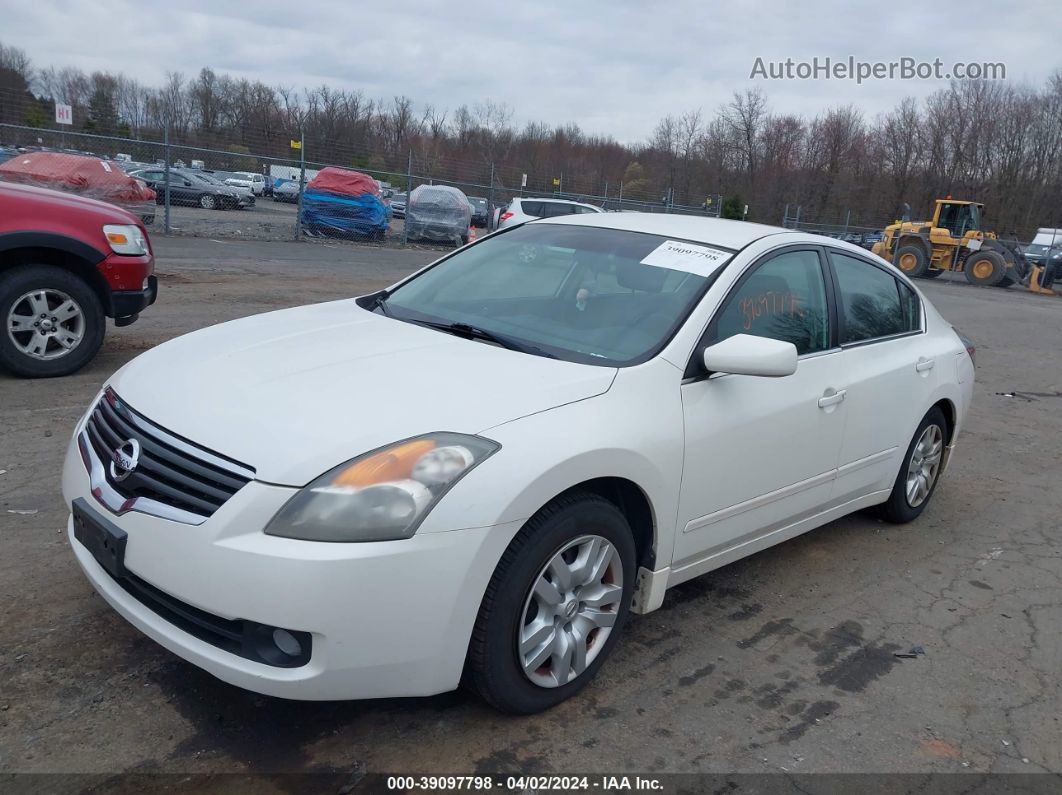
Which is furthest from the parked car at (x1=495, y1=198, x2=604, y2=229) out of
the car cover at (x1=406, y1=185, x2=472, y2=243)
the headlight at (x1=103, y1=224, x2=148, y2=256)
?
the headlight at (x1=103, y1=224, x2=148, y2=256)

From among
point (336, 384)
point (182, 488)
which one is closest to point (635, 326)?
point (336, 384)

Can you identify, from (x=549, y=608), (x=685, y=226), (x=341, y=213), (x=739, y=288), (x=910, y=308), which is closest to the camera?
(x=549, y=608)

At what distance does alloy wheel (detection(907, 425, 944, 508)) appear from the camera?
4.79m

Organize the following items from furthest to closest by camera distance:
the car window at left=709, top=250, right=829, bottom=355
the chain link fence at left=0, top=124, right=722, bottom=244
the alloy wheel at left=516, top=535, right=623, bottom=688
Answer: the chain link fence at left=0, top=124, right=722, bottom=244 → the car window at left=709, top=250, right=829, bottom=355 → the alloy wheel at left=516, top=535, right=623, bottom=688

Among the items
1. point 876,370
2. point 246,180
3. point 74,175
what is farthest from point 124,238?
point 246,180

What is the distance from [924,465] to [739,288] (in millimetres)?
2086

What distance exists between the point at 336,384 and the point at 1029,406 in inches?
312

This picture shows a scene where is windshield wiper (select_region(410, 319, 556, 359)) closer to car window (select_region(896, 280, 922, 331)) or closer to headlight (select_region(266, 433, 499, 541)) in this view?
headlight (select_region(266, 433, 499, 541))

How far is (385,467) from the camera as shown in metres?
2.46

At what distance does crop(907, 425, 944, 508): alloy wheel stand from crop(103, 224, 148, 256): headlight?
5.36m

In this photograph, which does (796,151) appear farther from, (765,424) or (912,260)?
(765,424)

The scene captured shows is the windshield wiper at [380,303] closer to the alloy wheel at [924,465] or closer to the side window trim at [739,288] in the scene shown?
the side window trim at [739,288]

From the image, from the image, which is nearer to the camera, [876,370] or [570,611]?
[570,611]

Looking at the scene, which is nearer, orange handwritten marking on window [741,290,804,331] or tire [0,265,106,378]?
orange handwritten marking on window [741,290,804,331]
